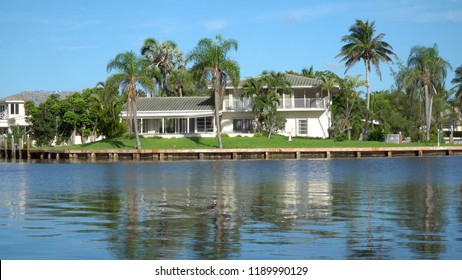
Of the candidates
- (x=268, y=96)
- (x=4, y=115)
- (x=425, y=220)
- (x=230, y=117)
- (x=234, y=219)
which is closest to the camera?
(x=425, y=220)

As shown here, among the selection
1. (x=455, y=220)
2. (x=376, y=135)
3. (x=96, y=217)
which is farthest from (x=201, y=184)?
(x=376, y=135)

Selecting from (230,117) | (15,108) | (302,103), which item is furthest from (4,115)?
(302,103)

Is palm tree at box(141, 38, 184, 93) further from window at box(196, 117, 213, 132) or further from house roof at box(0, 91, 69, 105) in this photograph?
window at box(196, 117, 213, 132)

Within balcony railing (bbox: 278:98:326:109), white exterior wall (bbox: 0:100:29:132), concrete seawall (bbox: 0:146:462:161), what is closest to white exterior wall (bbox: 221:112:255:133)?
balcony railing (bbox: 278:98:326:109)

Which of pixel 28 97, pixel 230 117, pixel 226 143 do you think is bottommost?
pixel 226 143

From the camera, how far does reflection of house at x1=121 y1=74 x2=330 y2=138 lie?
243ft

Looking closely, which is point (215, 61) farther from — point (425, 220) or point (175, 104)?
point (425, 220)

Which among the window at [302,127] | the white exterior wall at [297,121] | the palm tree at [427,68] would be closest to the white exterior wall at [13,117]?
the white exterior wall at [297,121]

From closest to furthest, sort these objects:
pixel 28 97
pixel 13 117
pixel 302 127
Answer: pixel 302 127 → pixel 13 117 → pixel 28 97

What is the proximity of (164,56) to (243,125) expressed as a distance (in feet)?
85.6

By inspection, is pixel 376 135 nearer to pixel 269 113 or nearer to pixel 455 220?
pixel 269 113

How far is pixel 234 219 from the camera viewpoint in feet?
65.8

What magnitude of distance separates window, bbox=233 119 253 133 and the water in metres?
38.6
